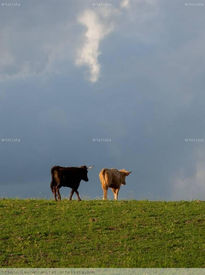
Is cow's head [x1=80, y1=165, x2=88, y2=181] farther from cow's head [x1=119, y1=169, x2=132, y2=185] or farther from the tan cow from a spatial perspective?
cow's head [x1=119, y1=169, x2=132, y2=185]

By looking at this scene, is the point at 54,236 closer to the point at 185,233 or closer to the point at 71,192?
the point at 185,233

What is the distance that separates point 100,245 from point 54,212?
4921mm

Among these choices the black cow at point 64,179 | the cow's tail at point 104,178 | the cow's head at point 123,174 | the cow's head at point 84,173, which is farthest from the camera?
the cow's head at point 123,174

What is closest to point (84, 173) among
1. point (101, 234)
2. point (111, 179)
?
point (111, 179)

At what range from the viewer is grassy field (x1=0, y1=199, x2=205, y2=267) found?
18209 millimetres

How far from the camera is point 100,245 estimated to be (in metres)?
19.4

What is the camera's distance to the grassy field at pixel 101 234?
717 inches

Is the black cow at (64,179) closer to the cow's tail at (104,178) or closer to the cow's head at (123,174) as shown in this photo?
the cow's tail at (104,178)

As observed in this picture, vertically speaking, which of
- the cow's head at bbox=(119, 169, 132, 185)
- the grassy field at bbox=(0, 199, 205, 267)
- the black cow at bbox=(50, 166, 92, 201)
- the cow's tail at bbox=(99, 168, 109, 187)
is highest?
the cow's head at bbox=(119, 169, 132, 185)

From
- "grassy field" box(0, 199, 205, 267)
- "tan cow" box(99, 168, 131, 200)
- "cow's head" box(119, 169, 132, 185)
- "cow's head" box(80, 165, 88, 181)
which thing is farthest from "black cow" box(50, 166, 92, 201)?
"cow's head" box(119, 169, 132, 185)

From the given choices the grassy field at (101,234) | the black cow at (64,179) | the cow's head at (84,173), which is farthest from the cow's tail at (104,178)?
the grassy field at (101,234)

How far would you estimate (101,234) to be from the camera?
20.6 m
